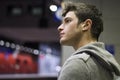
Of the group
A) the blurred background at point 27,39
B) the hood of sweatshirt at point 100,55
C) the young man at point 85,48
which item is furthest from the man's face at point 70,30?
the blurred background at point 27,39

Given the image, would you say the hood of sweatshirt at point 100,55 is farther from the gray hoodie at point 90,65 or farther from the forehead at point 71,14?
the forehead at point 71,14

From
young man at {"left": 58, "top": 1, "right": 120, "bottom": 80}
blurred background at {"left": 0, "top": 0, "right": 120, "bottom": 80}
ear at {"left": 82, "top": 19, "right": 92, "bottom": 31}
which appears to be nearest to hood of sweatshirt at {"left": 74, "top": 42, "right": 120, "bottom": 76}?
young man at {"left": 58, "top": 1, "right": 120, "bottom": 80}

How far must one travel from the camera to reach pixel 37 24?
15.4 metres

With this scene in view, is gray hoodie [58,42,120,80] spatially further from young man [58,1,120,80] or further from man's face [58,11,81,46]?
man's face [58,11,81,46]

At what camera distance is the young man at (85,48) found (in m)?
1.66

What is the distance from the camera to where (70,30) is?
1928 mm

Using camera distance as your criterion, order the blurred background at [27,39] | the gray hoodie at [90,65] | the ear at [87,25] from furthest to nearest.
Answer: the blurred background at [27,39] → the ear at [87,25] → the gray hoodie at [90,65]

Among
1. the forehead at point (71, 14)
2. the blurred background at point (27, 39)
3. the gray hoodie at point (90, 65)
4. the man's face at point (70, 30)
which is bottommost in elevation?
the blurred background at point (27, 39)

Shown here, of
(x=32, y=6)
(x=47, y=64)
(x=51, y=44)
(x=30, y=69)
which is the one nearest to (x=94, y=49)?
(x=32, y=6)

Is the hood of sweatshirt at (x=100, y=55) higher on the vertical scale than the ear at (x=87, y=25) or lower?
lower

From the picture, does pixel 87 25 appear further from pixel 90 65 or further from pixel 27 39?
pixel 27 39

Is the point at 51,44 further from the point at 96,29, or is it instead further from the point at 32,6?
the point at 96,29

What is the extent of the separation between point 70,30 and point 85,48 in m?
0.20

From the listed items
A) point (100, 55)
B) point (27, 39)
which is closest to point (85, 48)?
point (100, 55)
